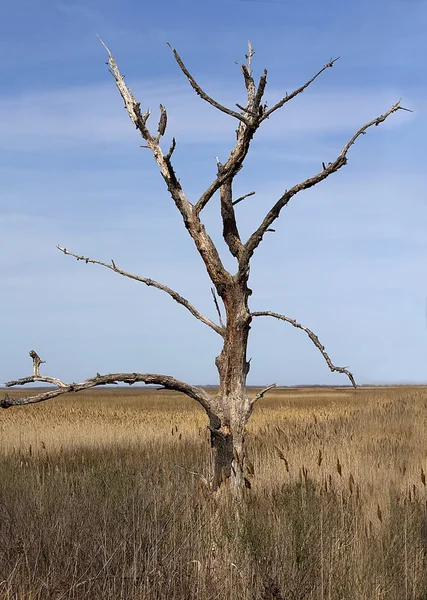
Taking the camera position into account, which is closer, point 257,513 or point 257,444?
point 257,513

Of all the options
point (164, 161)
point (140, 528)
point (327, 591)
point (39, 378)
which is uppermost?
point (164, 161)

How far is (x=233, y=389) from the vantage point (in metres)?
6.25

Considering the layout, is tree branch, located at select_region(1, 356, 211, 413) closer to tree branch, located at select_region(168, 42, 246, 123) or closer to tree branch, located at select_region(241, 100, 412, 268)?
tree branch, located at select_region(241, 100, 412, 268)

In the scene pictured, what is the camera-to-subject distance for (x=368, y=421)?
58.4ft

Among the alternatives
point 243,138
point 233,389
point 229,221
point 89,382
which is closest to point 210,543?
point 233,389

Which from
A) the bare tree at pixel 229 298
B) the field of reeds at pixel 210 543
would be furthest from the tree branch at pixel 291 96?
the field of reeds at pixel 210 543

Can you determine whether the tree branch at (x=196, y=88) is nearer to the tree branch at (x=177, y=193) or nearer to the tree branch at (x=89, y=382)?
the tree branch at (x=177, y=193)

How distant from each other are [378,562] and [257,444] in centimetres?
781

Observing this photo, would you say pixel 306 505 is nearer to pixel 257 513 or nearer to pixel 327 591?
pixel 257 513

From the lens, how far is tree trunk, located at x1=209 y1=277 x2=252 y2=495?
246 inches

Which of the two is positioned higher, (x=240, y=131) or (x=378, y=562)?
(x=240, y=131)

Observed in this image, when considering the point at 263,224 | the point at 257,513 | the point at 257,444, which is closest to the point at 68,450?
the point at 257,444

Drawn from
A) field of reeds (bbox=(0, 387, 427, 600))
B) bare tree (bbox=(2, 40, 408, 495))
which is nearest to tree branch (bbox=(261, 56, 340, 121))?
bare tree (bbox=(2, 40, 408, 495))

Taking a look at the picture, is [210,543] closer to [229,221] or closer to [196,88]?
[229,221]
